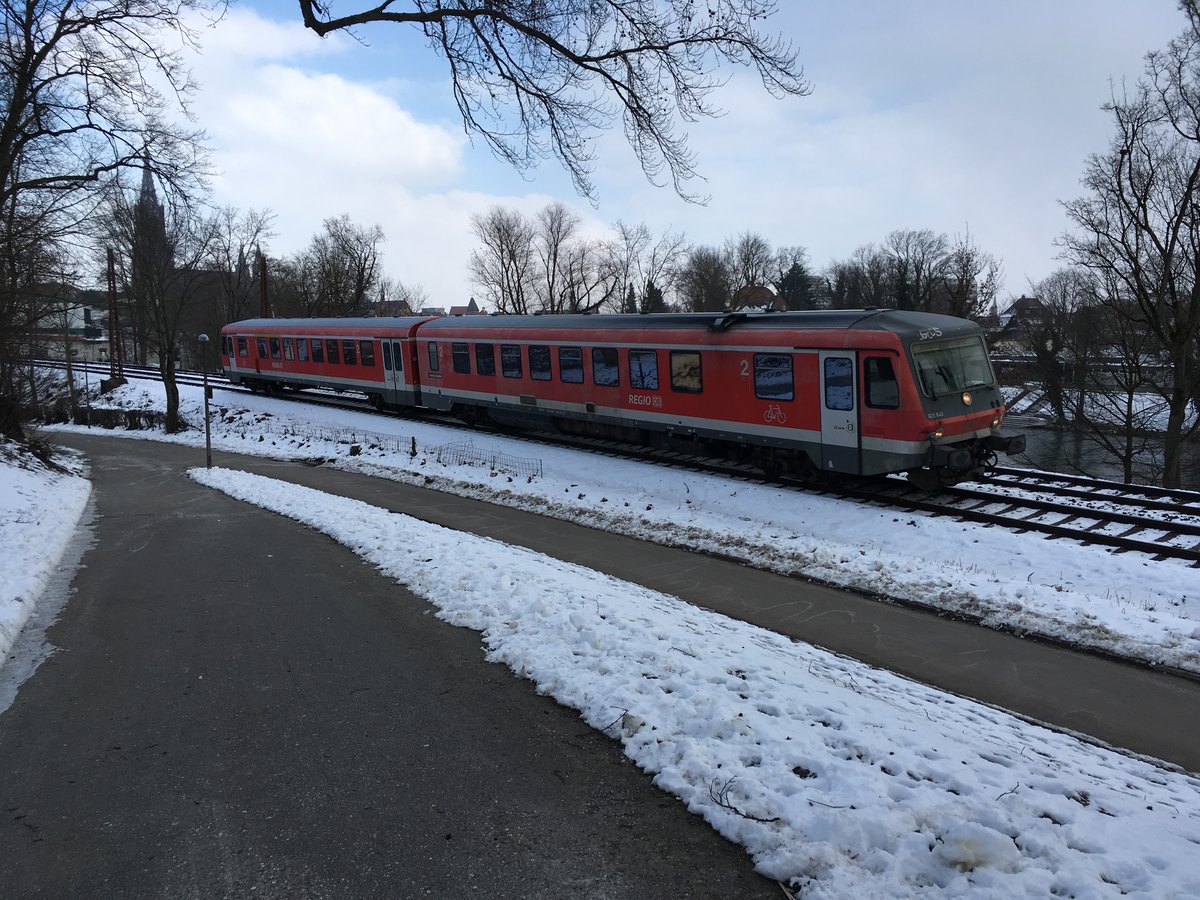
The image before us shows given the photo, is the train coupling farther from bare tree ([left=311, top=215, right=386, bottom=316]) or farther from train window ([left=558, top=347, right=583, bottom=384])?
bare tree ([left=311, top=215, right=386, bottom=316])

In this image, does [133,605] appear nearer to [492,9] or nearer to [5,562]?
[5,562]

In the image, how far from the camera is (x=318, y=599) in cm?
852

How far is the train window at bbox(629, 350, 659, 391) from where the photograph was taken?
55.7 ft

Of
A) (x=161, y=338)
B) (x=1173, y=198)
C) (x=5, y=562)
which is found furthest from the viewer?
(x=161, y=338)

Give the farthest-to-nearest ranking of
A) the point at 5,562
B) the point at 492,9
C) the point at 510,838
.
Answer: the point at 5,562 < the point at 492,9 < the point at 510,838

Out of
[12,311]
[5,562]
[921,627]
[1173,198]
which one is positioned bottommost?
[921,627]

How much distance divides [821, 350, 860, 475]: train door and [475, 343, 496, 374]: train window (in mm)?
10836

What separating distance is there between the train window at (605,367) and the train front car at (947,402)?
21.5 feet

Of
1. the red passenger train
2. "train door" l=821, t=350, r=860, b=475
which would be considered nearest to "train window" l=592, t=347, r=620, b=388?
the red passenger train

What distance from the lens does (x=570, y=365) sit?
19172mm

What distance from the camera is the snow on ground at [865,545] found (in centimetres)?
784

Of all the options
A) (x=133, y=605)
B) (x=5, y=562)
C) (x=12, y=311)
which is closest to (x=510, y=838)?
(x=133, y=605)

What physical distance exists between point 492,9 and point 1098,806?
25.6ft

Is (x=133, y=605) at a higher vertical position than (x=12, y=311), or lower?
lower
